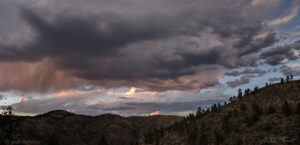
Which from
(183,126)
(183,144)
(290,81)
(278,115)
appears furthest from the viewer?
(183,126)

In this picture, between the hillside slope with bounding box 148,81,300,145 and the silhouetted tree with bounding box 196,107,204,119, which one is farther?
the silhouetted tree with bounding box 196,107,204,119

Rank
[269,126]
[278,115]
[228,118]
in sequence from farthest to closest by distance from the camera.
Answer: [228,118]
[278,115]
[269,126]

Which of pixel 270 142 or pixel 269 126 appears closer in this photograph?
pixel 270 142

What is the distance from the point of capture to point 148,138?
167375 mm

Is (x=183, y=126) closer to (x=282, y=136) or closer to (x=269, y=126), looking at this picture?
(x=269, y=126)

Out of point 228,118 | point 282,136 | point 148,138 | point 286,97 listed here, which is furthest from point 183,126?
point 282,136

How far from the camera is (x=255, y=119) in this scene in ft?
279

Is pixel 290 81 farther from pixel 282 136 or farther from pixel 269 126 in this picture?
pixel 282 136

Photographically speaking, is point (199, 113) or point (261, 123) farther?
point (199, 113)

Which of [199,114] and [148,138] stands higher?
[199,114]

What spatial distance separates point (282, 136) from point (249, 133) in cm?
1564

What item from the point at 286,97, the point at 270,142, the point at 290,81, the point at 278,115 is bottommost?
the point at 270,142

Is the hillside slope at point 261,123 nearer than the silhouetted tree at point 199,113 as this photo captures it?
Yes

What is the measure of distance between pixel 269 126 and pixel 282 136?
1072 cm
